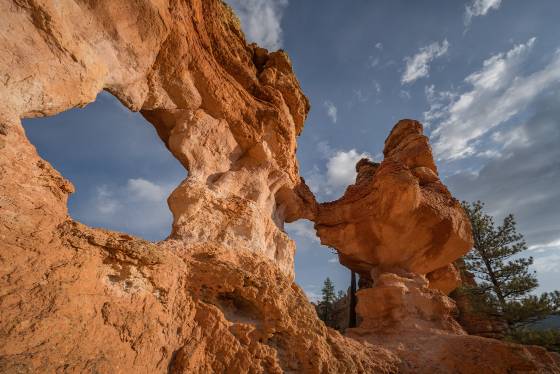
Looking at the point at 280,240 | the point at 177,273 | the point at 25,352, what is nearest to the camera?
the point at 25,352

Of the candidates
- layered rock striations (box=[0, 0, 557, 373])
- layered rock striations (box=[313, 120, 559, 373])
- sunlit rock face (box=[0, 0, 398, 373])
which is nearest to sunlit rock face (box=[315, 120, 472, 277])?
layered rock striations (box=[313, 120, 559, 373])

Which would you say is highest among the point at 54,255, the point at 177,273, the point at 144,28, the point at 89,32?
the point at 144,28

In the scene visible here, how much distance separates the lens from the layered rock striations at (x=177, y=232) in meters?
2.74

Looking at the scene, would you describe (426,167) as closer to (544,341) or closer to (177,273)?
(544,341)

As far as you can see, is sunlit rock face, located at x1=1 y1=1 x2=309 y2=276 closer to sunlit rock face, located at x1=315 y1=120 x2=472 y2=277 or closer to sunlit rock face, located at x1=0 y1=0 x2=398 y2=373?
sunlit rock face, located at x1=0 y1=0 x2=398 y2=373

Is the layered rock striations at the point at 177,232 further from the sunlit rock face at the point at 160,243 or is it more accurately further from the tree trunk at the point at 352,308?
the tree trunk at the point at 352,308

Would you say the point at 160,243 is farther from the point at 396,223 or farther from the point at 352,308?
the point at 352,308

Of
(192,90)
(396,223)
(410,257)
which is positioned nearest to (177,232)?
(192,90)

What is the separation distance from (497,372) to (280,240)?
627 centimetres

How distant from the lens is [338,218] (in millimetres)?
13648

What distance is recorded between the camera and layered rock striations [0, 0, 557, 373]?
2.74 m

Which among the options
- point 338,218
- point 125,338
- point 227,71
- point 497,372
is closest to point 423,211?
point 338,218

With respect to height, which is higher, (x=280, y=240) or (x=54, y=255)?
(x=280, y=240)

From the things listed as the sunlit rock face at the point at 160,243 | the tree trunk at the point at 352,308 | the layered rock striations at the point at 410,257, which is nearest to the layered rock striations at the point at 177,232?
the sunlit rock face at the point at 160,243
